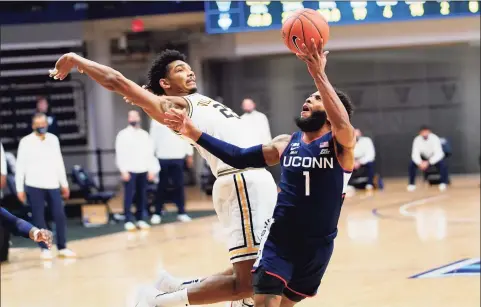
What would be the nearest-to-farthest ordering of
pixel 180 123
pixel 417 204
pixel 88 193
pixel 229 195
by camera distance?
pixel 180 123 < pixel 229 195 < pixel 88 193 < pixel 417 204

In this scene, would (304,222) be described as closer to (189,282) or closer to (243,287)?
(243,287)

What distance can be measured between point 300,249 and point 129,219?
974 cm

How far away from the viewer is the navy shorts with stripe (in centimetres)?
476

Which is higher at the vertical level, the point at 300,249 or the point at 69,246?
the point at 300,249

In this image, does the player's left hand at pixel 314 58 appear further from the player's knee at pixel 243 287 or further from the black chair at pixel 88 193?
the black chair at pixel 88 193

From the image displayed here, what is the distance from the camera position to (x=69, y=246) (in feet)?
41.7

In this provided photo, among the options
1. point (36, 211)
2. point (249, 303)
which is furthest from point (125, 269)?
point (249, 303)

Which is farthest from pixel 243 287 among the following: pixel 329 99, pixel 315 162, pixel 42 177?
pixel 42 177

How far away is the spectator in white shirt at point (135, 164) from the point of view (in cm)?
1396

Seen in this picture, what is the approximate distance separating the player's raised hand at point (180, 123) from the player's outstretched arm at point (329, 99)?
69 centimetres

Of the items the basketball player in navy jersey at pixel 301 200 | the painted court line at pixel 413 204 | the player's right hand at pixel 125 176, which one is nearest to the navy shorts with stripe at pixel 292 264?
the basketball player in navy jersey at pixel 301 200

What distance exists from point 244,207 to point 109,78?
132 centimetres

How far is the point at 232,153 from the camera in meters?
4.84

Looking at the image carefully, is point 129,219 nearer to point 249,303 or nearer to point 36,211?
point 36,211
